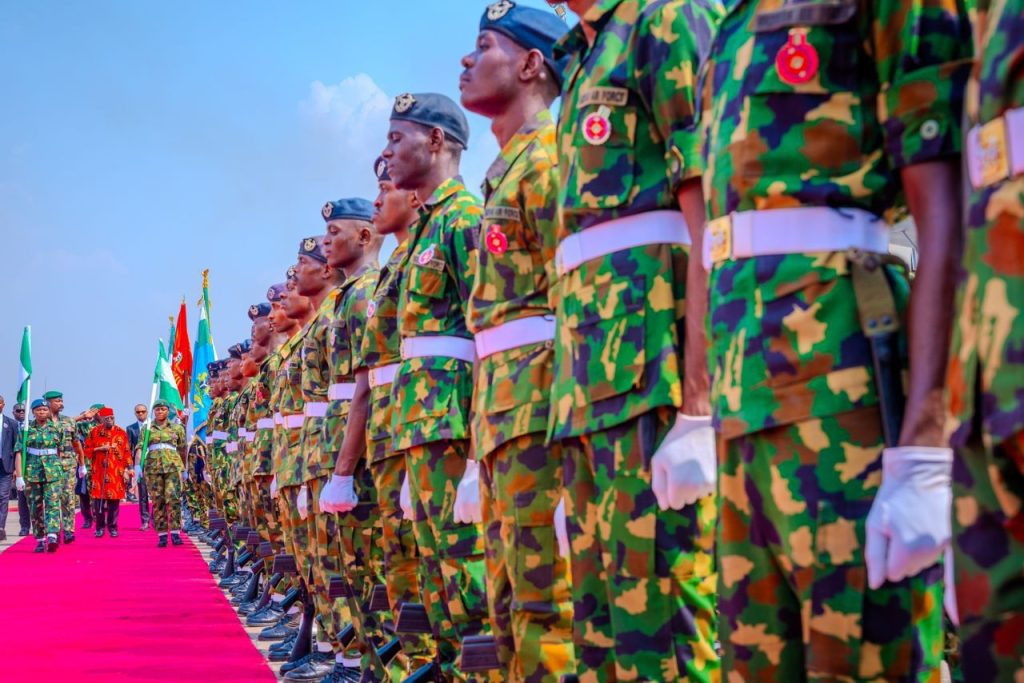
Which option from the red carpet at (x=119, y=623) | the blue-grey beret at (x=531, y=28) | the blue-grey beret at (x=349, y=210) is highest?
the blue-grey beret at (x=349, y=210)

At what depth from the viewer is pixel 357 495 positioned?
209 inches

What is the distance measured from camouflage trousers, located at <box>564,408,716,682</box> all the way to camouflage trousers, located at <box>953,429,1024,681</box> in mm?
1067

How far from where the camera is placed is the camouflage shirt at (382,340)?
15.8 ft

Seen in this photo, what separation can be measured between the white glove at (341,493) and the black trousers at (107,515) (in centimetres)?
1506

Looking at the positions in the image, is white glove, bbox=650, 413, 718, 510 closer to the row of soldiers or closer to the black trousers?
the row of soldiers

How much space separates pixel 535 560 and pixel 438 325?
1323 mm

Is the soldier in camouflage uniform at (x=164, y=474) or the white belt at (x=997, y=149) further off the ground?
the soldier in camouflage uniform at (x=164, y=474)

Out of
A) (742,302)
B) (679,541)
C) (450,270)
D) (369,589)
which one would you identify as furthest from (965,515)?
(369,589)

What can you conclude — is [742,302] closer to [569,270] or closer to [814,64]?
[814,64]

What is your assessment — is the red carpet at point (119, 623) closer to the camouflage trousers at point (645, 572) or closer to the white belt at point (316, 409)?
the white belt at point (316, 409)

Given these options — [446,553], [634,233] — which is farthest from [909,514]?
[446,553]

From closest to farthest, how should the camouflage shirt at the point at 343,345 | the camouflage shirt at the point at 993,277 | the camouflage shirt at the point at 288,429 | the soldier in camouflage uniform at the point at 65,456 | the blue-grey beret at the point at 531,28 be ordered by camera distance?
the camouflage shirt at the point at 993,277
the blue-grey beret at the point at 531,28
the camouflage shirt at the point at 343,345
the camouflage shirt at the point at 288,429
the soldier in camouflage uniform at the point at 65,456

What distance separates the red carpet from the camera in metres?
6.40

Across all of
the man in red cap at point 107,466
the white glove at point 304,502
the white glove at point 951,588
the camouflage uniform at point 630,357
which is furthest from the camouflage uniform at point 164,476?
the white glove at point 951,588
